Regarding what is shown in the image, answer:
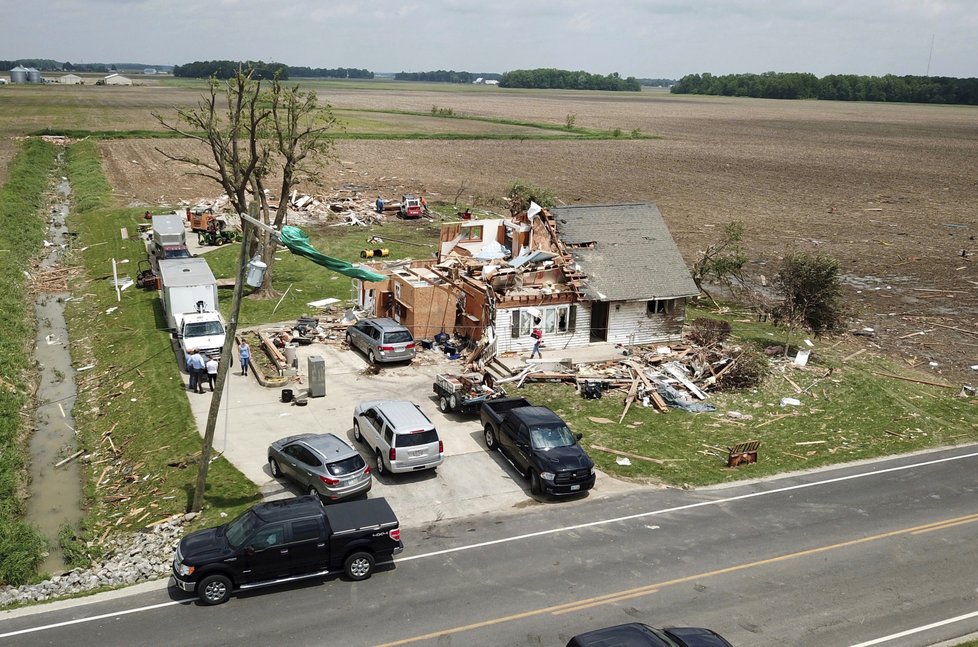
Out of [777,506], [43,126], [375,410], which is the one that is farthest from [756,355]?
[43,126]

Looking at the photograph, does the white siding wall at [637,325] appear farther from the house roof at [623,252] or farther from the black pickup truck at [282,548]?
the black pickup truck at [282,548]

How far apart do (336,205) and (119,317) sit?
2722 centimetres

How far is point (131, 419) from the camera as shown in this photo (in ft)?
92.5

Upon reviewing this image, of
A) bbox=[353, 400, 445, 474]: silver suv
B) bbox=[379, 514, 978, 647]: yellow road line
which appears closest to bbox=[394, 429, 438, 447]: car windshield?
bbox=[353, 400, 445, 474]: silver suv

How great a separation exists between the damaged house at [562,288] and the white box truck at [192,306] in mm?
7258

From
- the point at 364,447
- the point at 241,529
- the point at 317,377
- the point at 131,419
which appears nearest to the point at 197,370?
the point at 131,419

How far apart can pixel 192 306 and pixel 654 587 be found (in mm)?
24152

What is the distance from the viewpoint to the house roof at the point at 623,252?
113 ft

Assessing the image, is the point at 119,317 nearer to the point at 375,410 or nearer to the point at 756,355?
the point at 375,410

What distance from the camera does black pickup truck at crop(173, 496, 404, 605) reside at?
1723cm

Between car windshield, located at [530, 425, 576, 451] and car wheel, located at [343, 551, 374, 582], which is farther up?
car windshield, located at [530, 425, 576, 451]

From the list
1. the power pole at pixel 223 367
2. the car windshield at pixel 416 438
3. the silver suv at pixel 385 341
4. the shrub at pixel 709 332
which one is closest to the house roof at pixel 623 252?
the shrub at pixel 709 332

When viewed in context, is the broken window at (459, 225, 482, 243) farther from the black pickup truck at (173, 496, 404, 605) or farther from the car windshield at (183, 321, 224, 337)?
the black pickup truck at (173, 496, 404, 605)

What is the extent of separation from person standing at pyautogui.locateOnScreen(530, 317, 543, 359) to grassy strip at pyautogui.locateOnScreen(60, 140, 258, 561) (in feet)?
44.4
